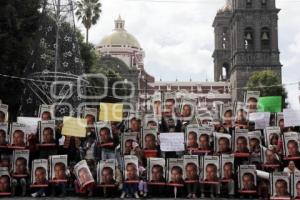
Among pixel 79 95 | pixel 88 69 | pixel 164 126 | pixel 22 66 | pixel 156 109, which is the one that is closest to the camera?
pixel 164 126

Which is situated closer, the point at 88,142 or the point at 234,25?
the point at 88,142

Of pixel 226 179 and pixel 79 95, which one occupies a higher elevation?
pixel 79 95

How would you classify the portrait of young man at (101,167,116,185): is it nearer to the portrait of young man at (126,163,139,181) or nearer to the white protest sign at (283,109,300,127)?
the portrait of young man at (126,163,139,181)

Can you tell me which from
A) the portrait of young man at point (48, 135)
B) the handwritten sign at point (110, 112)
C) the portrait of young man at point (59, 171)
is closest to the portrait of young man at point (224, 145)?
the handwritten sign at point (110, 112)

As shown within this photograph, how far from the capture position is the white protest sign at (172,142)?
1246cm

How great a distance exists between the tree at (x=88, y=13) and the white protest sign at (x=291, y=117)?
115 ft

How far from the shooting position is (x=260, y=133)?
12719mm

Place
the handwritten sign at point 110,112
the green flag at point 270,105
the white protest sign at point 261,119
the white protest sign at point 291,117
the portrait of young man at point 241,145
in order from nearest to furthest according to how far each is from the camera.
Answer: the portrait of young man at point 241,145
the white protest sign at point 291,117
the handwritten sign at point 110,112
the white protest sign at point 261,119
the green flag at point 270,105

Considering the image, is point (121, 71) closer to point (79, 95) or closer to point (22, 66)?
point (22, 66)

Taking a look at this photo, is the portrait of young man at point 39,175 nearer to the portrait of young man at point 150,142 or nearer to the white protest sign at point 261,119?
the portrait of young man at point 150,142

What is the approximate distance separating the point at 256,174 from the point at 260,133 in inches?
41.0

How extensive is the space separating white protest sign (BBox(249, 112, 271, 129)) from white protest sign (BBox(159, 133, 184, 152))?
1.75 metres

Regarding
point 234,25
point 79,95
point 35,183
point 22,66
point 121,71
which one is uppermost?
point 234,25

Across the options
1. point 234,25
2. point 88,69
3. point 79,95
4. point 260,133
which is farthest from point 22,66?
point 234,25
